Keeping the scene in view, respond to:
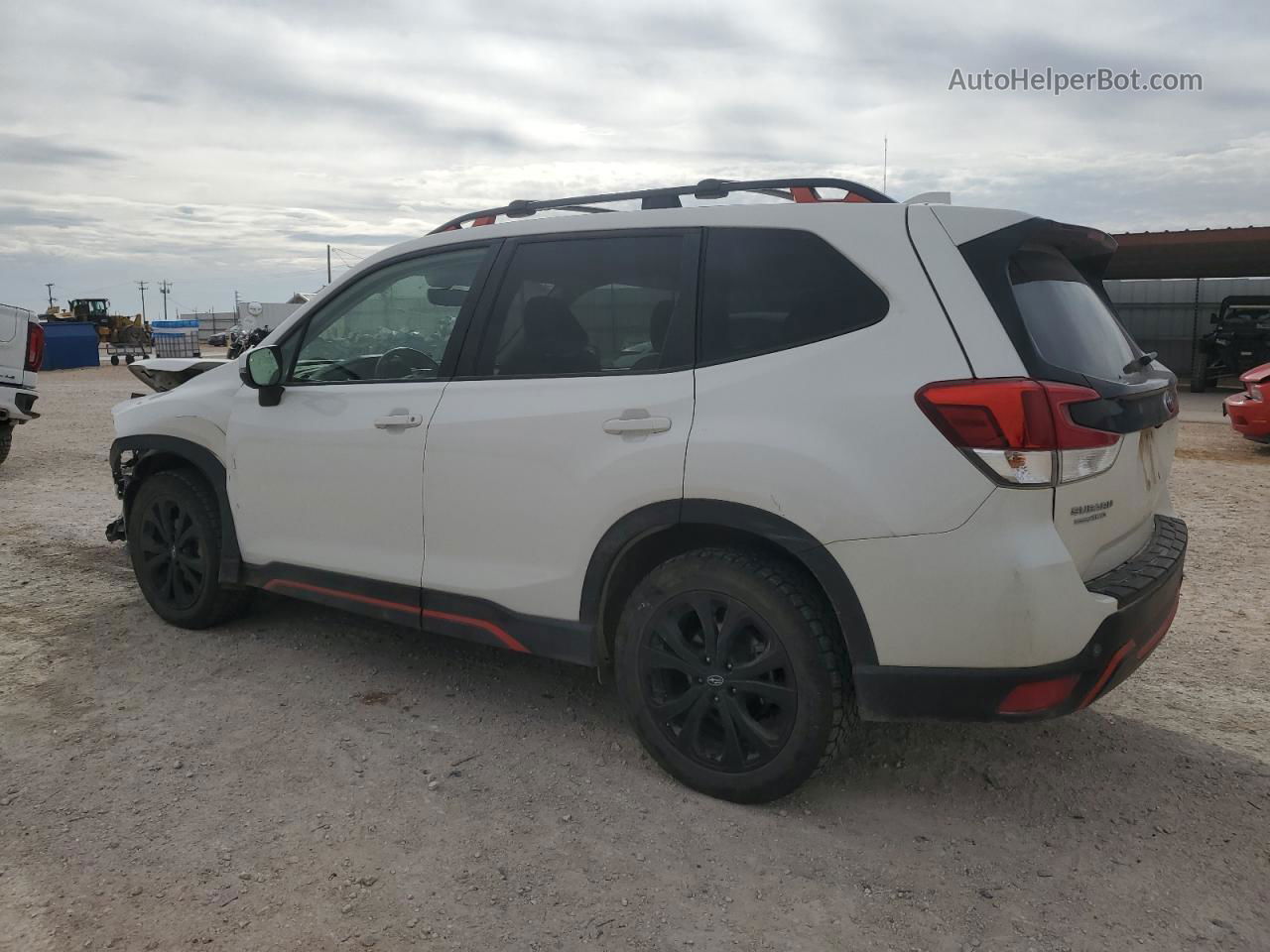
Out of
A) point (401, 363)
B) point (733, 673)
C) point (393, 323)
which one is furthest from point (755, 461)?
point (393, 323)

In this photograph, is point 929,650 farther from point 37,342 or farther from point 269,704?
point 37,342

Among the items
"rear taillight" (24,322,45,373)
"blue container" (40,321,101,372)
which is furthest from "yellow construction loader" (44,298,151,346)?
"rear taillight" (24,322,45,373)

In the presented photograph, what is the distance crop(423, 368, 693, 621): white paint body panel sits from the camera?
3152mm

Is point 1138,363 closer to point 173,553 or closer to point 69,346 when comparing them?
point 173,553

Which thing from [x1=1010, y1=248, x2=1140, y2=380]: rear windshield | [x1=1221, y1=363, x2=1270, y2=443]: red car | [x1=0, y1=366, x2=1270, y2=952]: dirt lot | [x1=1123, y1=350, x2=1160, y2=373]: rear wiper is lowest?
[x1=0, y1=366, x2=1270, y2=952]: dirt lot

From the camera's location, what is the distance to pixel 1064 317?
295 centimetres

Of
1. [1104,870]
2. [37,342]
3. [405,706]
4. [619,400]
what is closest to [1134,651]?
[1104,870]

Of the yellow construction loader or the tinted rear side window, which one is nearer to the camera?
the tinted rear side window

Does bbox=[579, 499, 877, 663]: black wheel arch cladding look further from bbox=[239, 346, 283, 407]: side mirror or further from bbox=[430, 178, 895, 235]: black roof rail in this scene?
bbox=[239, 346, 283, 407]: side mirror

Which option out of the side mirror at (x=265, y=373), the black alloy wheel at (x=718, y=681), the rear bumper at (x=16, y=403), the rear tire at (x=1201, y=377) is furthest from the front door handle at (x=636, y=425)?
the rear tire at (x=1201, y=377)

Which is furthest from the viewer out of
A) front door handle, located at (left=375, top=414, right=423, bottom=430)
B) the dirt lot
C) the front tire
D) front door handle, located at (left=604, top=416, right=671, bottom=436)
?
front door handle, located at (left=375, top=414, right=423, bottom=430)

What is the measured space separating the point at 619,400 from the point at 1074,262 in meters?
1.59

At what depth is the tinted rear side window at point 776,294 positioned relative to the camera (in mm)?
2924

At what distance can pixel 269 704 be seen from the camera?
398 centimetres
